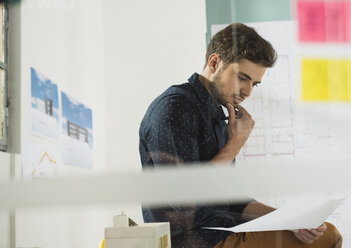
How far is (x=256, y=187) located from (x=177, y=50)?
0.50 metres

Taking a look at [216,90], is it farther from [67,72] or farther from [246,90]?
[67,72]

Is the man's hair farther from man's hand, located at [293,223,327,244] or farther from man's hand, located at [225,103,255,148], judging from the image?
man's hand, located at [293,223,327,244]

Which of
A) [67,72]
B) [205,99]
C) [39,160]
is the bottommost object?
[39,160]

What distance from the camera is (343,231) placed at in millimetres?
1187

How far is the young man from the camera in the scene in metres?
1.18

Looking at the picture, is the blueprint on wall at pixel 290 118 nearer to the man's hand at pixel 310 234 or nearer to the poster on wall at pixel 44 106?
the man's hand at pixel 310 234

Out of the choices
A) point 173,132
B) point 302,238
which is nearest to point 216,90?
point 173,132

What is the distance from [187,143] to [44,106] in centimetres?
53

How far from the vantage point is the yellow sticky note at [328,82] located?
117 centimetres

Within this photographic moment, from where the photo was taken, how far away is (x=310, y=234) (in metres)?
1.18

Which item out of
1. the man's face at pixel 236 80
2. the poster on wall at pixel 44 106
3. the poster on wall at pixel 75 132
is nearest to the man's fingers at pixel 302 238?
the man's face at pixel 236 80

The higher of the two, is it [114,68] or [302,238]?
[114,68]

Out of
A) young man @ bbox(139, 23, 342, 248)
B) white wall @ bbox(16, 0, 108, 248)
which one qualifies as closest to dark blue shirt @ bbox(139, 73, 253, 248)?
young man @ bbox(139, 23, 342, 248)

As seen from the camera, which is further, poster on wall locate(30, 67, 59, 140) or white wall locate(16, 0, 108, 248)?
poster on wall locate(30, 67, 59, 140)
